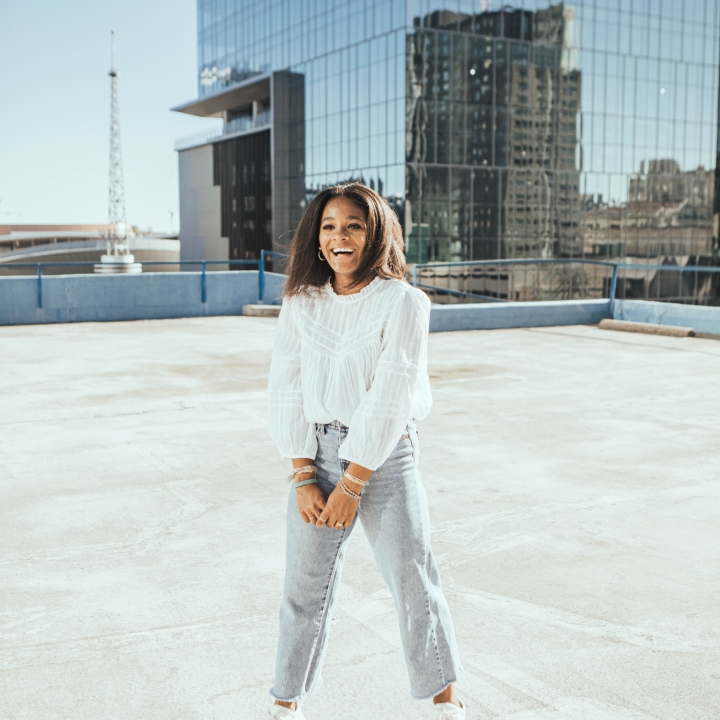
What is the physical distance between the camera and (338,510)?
255cm

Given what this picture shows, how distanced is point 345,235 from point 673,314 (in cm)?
1359

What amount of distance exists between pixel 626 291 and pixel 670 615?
155 feet

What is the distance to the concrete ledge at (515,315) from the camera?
15.1 meters

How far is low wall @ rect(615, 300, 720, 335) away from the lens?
14398mm

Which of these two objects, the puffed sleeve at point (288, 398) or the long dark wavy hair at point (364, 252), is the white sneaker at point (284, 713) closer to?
the puffed sleeve at point (288, 398)

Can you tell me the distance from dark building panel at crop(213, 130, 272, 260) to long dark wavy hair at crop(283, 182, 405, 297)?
55.5 m

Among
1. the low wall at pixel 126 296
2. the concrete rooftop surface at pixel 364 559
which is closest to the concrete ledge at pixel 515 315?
the low wall at pixel 126 296

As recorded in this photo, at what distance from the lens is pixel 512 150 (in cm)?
4412

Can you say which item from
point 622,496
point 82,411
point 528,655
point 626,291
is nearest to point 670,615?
point 528,655

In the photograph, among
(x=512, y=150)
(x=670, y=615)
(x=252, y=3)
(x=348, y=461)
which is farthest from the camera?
(x=252, y=3)

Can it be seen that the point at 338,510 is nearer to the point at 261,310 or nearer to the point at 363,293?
the point at 363,293

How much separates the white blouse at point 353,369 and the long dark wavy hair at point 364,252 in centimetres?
4

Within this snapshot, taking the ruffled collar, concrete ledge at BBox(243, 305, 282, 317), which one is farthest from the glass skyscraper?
the ruffled collar

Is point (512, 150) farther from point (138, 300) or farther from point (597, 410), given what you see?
point (597, 410)
